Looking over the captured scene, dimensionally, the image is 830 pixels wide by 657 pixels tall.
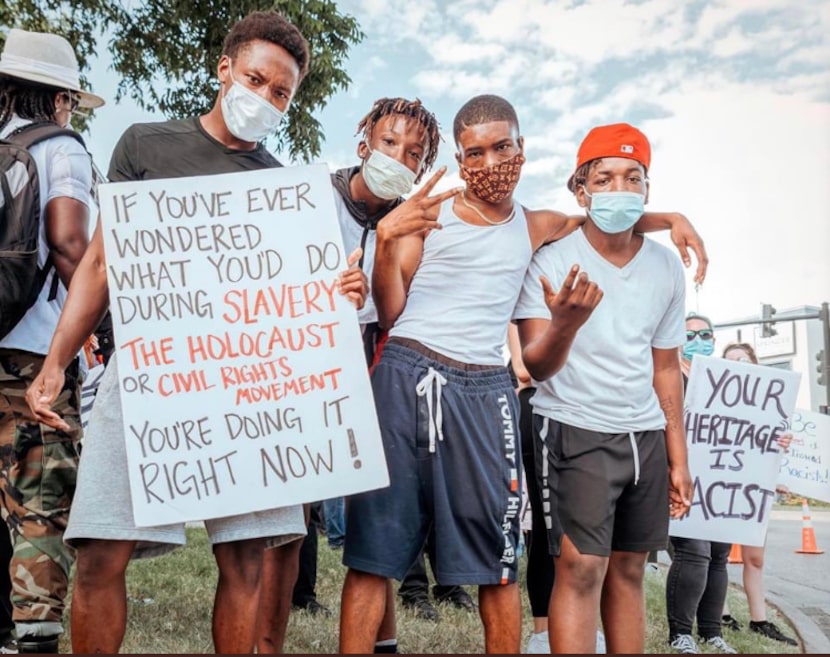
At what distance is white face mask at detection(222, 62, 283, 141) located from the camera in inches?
121

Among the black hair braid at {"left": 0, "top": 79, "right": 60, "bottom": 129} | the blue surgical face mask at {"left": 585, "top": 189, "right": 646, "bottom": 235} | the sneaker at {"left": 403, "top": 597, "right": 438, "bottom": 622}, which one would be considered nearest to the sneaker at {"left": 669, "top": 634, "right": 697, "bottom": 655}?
the sneaker at {"left": 403, "top": 597, "right": 438, "bottom": 622}

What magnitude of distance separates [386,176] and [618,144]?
34.0 inches

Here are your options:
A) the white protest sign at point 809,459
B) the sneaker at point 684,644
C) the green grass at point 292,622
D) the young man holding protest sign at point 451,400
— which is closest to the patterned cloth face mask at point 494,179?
the young man holding protest sign at point 451,400

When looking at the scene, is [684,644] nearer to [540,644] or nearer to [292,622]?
[540,644]

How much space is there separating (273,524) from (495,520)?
0.72 meters

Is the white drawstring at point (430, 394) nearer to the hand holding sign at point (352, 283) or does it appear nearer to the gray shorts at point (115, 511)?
the hand holding sign at point (352, 283)

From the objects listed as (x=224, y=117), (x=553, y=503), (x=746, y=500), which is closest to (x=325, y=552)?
(x=746, y=500)

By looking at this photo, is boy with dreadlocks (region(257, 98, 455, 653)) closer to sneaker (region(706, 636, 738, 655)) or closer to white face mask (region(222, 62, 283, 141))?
white face mask (region(222, 62, 283, 141))

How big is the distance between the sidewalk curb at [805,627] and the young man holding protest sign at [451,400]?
3404 millimetres

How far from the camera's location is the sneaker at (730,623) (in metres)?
6.46

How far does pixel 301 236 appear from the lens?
2.97m

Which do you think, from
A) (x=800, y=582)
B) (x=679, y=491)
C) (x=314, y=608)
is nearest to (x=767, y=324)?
(x=800, y=582)

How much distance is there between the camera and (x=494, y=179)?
10.8 ft

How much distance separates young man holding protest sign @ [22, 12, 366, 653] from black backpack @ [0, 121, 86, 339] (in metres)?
0.30
